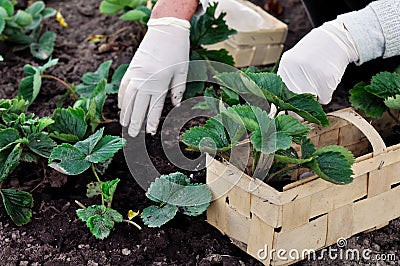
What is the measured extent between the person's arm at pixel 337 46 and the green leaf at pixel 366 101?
0.20 feet

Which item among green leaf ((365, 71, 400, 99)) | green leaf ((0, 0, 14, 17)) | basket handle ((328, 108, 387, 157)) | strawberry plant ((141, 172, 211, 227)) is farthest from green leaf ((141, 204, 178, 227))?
green leaf ((0, 0, 14, 17))

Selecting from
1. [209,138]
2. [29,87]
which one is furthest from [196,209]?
[29,87]

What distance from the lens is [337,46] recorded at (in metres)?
1.58

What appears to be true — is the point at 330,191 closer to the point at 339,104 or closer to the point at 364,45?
the point at 364,45

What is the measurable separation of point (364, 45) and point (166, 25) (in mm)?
524

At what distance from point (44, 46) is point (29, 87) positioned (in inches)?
14.1

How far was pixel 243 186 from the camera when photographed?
4.44 feet

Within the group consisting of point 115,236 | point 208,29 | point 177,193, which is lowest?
point 115,236

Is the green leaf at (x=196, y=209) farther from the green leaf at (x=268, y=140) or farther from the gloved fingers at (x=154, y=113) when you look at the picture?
the gloved fingers at (x=154, y=113)

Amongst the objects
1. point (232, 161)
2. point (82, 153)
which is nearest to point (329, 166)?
point (232, 161)

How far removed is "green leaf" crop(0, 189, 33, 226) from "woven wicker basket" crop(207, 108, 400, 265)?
424 mm

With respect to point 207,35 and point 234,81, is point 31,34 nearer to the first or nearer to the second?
point 207,35

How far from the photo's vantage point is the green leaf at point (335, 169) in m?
1.29

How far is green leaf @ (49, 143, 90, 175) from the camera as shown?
147 cm
